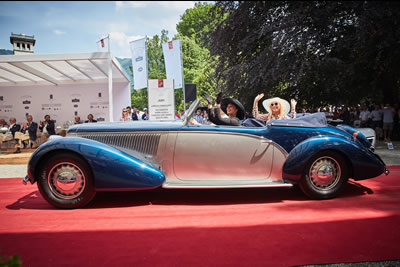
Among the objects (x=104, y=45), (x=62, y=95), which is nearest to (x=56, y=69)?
(x=62, y=95)

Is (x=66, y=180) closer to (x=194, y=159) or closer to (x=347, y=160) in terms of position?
(x=194, y=159)

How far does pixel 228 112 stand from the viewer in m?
4.11

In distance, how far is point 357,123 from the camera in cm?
1316

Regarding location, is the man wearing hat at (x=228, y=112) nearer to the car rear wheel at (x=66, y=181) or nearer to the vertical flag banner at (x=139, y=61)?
the car rear wheel at (x=66, y=181)

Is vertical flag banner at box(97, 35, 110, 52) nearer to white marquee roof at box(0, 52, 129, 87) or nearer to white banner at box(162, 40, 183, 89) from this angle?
white marquee roof at box(0, 52, 129, 87)

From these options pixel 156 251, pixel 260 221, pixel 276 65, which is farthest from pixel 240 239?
pixel 276 65

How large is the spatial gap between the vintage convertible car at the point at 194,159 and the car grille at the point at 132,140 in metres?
0.01

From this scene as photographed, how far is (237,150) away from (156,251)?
167cm

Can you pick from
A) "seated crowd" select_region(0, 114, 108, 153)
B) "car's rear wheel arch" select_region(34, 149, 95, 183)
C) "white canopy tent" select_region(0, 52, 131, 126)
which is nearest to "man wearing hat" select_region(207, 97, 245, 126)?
"car's rear wheel arch" select_region(34, 149, 95, 183)

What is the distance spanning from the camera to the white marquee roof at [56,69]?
10.2m

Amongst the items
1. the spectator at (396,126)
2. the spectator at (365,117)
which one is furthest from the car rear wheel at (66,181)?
the spectator at (365,117)

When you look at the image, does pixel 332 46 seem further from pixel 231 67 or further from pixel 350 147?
pixel 350 147

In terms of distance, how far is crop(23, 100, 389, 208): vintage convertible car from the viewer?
3254 mm

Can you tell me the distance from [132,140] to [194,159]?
876 millimetres
